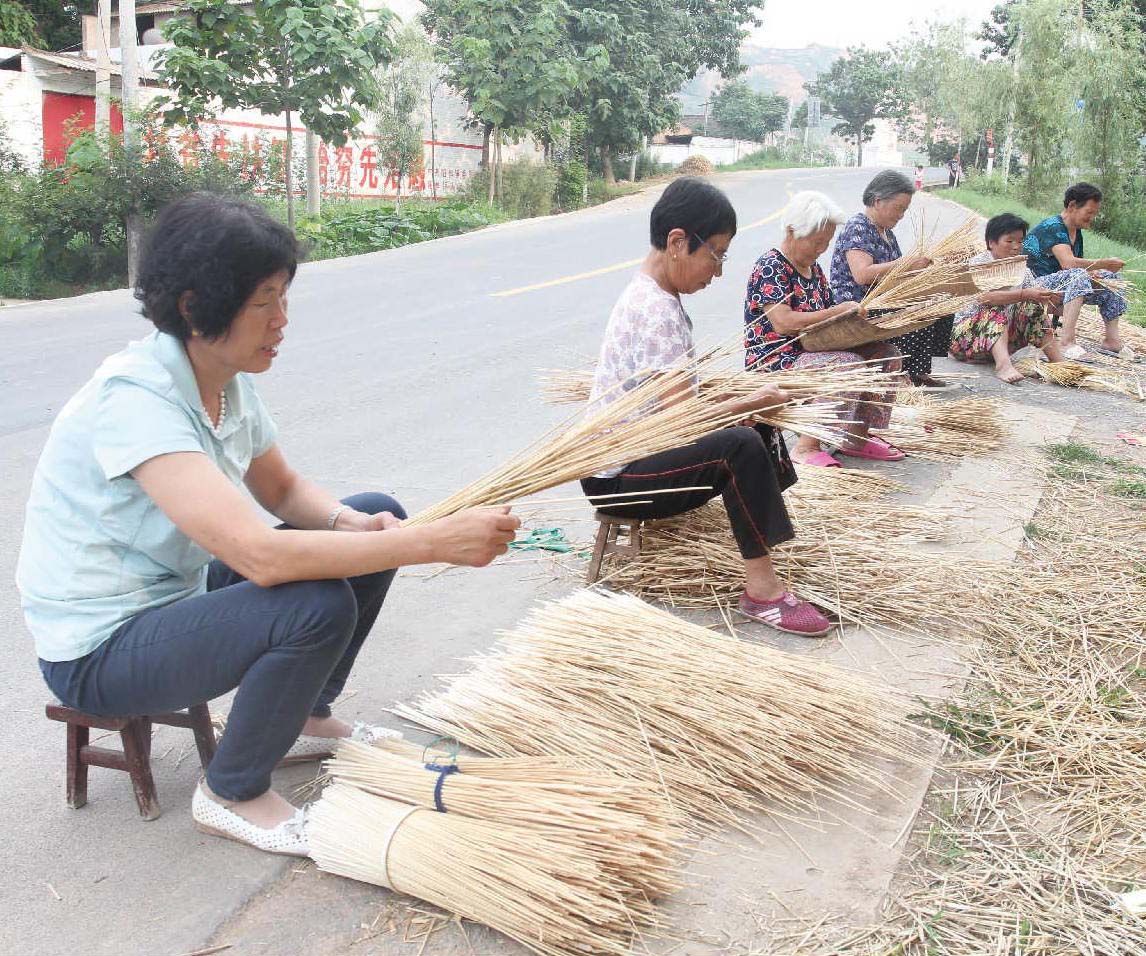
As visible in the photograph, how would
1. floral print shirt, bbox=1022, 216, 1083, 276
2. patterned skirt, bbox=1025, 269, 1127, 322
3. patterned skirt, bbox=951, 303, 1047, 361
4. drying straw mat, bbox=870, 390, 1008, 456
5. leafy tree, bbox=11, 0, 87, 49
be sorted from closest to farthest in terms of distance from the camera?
drying straw mat, bbox=870, 390, 1008, 456 → patterned skirt, bbox=951, 303, 1047, 361 → patterned skirt, bbox=1025, 269, 1127, 322 → floral print shirt, bbox=1022, 216, 1083, 276 → leafy tree, bbox=11, 0, 87, 49

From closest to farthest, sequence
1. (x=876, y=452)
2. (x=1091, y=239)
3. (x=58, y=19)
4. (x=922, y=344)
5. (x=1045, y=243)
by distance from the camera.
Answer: (x=876, y=452)
(x=922, y=344)
(x=1045, y=243)
(x=1091, y=239)
(x=58, y=19)

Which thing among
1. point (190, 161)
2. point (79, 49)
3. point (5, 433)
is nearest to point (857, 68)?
point (79, 49)

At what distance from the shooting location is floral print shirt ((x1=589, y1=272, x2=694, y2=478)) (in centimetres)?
297

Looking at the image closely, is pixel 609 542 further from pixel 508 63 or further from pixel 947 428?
pixel 508 63

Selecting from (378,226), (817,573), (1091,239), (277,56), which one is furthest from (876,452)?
(1091,239)

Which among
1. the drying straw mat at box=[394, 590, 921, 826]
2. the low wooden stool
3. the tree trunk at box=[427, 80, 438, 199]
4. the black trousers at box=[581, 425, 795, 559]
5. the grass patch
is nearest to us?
the low wooden stool

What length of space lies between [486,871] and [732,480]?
4.64 ft

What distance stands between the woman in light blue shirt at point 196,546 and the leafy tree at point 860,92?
2638 inches

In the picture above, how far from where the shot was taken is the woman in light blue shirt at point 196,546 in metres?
1.81

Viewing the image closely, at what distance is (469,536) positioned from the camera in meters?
1.92

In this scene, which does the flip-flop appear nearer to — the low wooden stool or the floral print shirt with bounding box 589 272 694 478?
the floral print shirt with bounding box 589 272 694 478

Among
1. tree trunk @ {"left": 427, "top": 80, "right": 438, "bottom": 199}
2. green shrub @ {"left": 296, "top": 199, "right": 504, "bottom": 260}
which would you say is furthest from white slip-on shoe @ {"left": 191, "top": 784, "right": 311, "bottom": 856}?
tree trunk @ {"left": 427, "top": 80, "right": 438, "bottom": 199}

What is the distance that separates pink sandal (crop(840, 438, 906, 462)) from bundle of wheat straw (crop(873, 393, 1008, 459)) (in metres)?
0.05

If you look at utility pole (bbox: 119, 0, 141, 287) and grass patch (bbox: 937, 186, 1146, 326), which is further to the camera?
utility pole (bbox: 119, 0, 141, 287)
